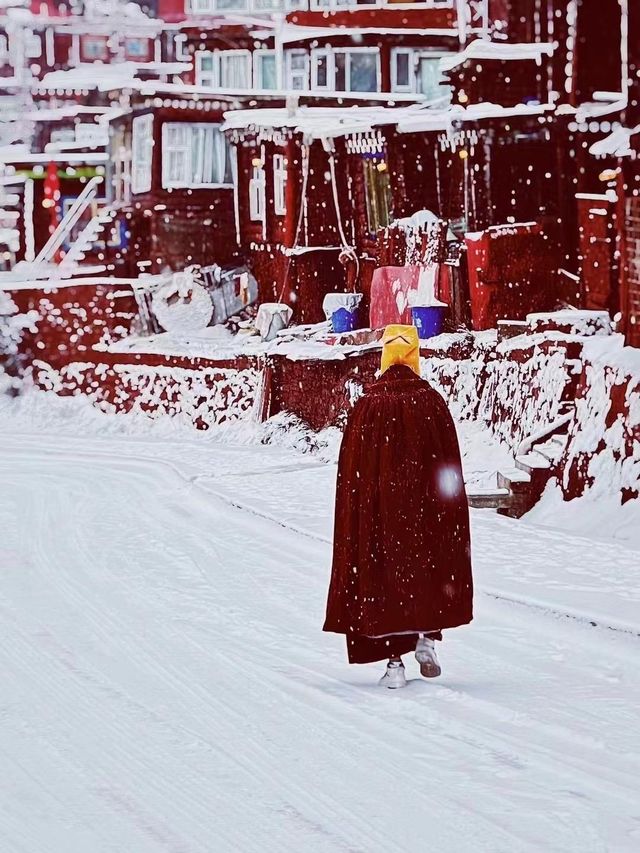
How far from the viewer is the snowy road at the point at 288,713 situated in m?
5.53

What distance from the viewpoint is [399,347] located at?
7.92 meters

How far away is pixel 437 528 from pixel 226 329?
1044 inches

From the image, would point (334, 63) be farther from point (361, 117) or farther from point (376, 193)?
point (376, 193)

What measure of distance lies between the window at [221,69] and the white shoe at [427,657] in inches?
1470

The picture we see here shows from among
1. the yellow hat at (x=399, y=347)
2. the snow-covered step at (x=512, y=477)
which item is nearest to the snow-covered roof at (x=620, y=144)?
the snow-covered step at (x=512, y=477)

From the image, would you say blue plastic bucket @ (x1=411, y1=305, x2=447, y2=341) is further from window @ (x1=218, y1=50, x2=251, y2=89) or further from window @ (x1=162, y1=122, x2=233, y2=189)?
window @ (x1=218, y1=50, x2=251, y2=89)

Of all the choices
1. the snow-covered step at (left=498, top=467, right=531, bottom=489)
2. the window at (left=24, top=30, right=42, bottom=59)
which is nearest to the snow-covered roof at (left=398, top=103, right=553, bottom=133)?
the snow-covered step at (left=498, top=467, right=531, bottom=489)

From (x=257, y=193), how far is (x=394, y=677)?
98.1ft

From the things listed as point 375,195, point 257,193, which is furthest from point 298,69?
point 375,195

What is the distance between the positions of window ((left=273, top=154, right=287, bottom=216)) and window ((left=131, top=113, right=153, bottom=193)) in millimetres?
4118

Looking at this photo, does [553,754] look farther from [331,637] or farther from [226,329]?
[226,329]

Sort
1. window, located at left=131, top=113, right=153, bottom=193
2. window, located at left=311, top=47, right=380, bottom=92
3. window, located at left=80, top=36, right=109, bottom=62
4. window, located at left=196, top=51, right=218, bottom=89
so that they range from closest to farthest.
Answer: window, located at left=131, top=113, right=153, bottom=193 → window, located at left=311, top=47, right=380, bottom=92 → window, located at left=196, top=51, right=218, bottom=89 → window, located at left=80, top=36, right=109, bottom=62

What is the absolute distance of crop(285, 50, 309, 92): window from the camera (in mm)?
42562

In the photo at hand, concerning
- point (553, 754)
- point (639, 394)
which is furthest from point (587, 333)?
point (553, 754)
